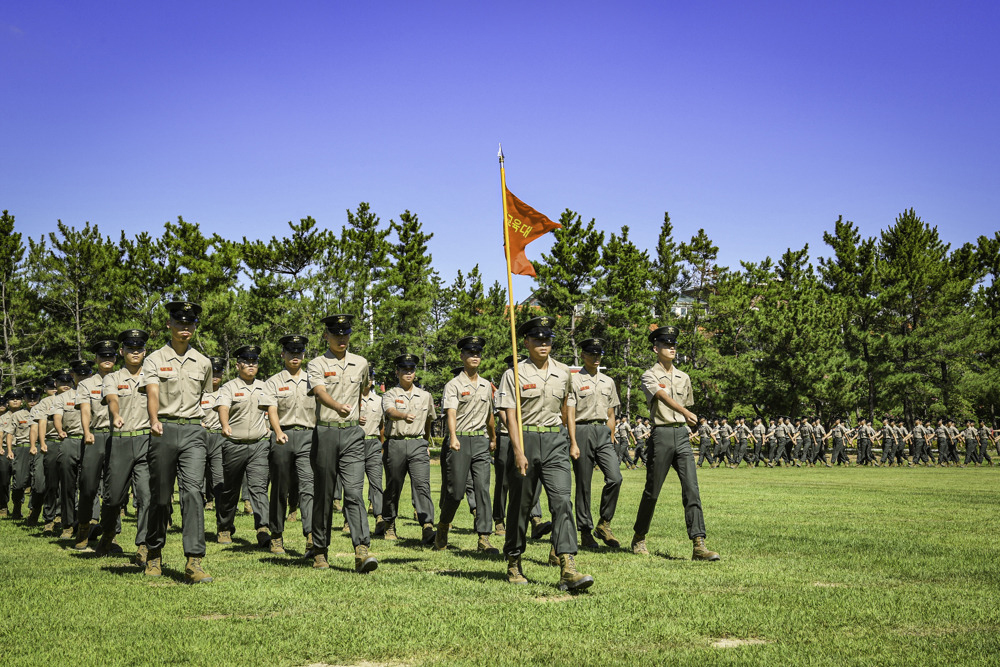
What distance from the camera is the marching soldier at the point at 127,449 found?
878cm

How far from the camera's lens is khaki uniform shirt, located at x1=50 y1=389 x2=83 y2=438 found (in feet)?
37.5

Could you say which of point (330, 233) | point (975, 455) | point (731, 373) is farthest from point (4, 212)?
point (975, 455)

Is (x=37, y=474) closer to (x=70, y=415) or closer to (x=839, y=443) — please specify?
(x=70, y=415)

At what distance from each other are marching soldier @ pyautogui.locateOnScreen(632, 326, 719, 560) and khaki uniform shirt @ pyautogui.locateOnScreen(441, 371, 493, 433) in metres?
2.21

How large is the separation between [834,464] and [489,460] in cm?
3271

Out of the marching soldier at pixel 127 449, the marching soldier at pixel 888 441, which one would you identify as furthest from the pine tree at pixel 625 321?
the marching soldier at pixel 127 449

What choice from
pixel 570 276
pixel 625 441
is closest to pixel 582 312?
pixel 570 276

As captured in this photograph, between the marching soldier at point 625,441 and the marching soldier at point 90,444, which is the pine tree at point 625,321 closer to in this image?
Answer: the marching soldier at point 625,441

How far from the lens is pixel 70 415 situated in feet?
37.7

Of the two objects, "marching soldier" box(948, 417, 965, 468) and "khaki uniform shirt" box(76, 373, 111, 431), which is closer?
"khaki uniform shirt" box(76, 373, 111, 431)

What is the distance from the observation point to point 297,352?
35.4 feet

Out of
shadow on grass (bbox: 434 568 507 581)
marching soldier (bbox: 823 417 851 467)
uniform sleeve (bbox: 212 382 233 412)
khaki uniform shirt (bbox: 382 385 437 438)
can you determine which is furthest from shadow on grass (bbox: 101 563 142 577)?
marching soldier (bbox: 823 417 851 467)

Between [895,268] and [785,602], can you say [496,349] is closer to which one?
[895,268]

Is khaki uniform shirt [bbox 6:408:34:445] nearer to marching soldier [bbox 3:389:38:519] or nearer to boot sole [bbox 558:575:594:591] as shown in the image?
marching soldier [bbox 3:389:38:519]
